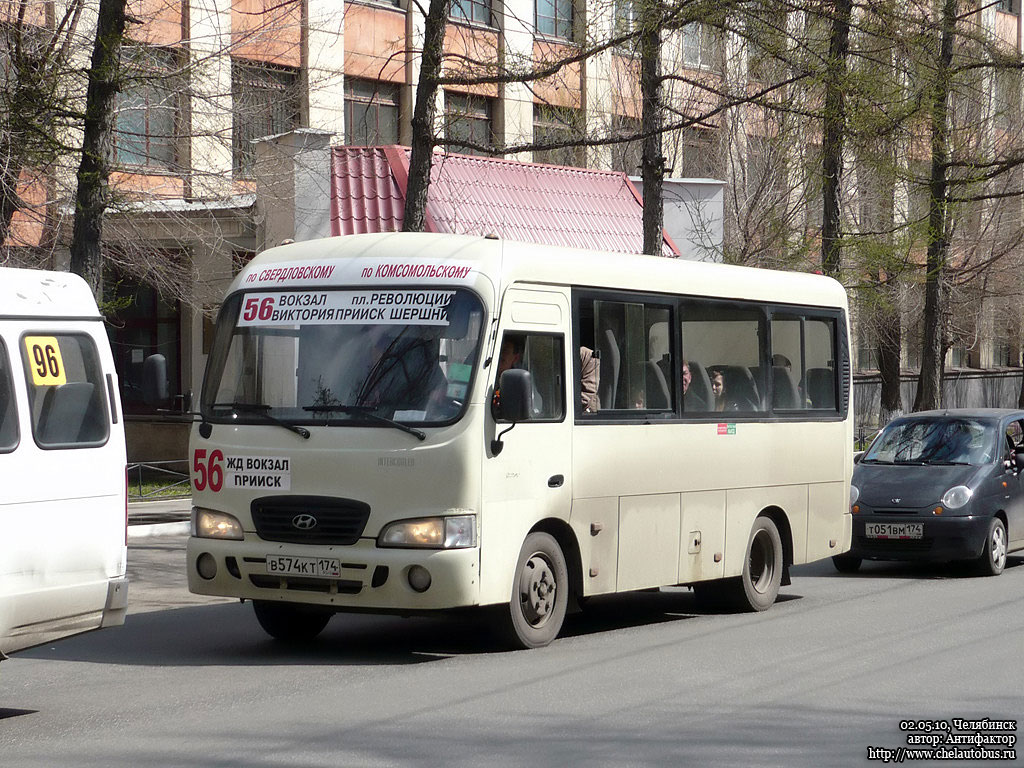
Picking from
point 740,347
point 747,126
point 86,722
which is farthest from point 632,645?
point 747,126

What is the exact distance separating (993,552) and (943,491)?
0.77 meters

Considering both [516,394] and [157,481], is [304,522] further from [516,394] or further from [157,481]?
[157,481]

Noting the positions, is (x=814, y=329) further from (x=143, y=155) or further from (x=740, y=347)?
(x=143, y=155)

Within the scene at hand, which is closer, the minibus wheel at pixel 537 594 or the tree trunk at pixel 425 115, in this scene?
the minibus wheel at pixel 537 594

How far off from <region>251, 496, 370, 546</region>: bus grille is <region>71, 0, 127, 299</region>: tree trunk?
→ 5.16 meters

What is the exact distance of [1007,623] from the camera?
36.6 ft

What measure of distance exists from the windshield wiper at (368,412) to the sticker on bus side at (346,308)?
55 centimetres

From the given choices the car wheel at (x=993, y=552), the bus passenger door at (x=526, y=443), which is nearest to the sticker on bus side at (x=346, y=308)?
the bus passenger door at (x=526, y=443)

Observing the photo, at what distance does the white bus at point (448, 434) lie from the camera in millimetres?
9164

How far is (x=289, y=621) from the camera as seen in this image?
10258 millimetres

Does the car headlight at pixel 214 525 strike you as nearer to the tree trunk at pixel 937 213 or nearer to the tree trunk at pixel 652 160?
the tree trunk at pixel 652 160

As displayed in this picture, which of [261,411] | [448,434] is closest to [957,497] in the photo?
[448,434]

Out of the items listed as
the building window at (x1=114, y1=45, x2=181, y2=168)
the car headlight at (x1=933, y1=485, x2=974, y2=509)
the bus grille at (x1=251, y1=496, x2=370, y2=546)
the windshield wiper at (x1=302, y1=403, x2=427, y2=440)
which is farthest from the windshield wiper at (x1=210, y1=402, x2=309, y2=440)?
the building window at (x1=114, y1=45, x2=181, y2=168)

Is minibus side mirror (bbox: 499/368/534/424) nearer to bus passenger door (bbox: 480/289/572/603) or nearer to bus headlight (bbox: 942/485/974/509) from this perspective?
bus passenger door (bbox: 480/289/572/603)
